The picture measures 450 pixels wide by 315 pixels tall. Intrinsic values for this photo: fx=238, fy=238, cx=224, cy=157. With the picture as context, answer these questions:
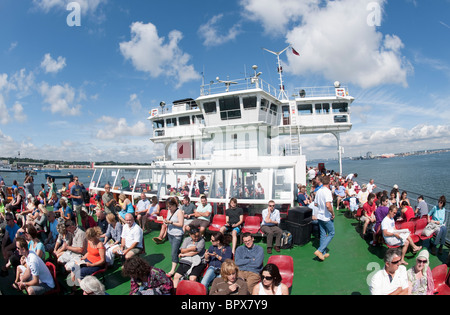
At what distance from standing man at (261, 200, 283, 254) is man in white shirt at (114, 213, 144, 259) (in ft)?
9.79

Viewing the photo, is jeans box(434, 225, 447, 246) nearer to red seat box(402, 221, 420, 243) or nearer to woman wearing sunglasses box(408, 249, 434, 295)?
red seat box(402, 221, 420, 243)

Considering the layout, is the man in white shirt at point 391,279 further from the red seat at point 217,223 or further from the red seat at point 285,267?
the red seat at point 217,223

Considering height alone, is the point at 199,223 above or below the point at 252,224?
above

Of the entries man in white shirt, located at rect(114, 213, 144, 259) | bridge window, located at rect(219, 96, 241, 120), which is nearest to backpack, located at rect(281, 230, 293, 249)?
man in white shirt, located at rect(114, 213, 144, 259)

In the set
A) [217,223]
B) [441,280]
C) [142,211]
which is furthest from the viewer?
[142,211]

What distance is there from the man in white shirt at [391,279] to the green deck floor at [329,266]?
3.59 ft

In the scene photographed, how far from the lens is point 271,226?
243 inches

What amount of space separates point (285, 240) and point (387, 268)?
310 centimetres

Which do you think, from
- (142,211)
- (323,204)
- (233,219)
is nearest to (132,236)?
(233,219)

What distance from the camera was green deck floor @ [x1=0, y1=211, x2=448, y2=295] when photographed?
14.1 ft

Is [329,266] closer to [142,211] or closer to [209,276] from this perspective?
[209,276]

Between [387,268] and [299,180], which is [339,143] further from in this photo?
[387,268]

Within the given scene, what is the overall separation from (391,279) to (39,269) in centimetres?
531
